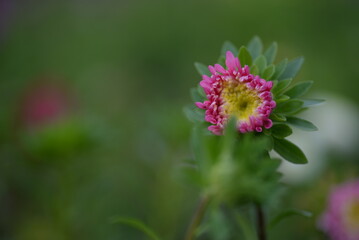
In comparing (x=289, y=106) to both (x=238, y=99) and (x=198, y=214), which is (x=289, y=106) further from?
(x=198, y=214)

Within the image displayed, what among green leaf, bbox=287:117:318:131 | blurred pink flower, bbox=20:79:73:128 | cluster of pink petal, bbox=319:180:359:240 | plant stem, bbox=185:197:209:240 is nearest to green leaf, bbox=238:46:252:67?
green leaf, bbox=287:117:318:131

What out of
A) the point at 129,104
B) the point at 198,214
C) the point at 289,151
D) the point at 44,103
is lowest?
the point at 198,214

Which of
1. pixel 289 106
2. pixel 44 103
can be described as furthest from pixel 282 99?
pixel 44 103

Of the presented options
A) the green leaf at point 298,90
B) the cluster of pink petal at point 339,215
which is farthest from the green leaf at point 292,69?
the cluster of pink petal at point 339,215

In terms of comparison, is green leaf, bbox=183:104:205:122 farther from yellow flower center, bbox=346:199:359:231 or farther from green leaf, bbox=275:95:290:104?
yellow flower center, bbox=346:199:359:231

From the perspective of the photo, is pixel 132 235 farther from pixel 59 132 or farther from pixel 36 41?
pixel 36 41

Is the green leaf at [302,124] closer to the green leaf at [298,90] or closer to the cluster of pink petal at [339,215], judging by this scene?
the green leaf at [298,90]

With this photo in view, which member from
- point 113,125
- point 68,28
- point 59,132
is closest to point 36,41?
point 68,28
